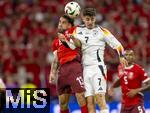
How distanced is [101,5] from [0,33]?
3.88m

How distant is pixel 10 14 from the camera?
25.5 metres

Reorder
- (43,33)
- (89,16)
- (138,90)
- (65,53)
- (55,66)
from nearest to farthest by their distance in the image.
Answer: (89,16) < (65,53) < (55,66) < (138,90) < (43,33)

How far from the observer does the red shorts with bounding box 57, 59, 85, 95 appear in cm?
1472

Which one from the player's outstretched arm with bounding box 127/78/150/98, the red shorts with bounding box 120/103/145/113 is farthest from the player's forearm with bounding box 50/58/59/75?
the red shorts with bounding box 120/103/145/113


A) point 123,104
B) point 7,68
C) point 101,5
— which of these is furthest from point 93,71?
point 101,5

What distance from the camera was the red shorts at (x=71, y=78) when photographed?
579 inches

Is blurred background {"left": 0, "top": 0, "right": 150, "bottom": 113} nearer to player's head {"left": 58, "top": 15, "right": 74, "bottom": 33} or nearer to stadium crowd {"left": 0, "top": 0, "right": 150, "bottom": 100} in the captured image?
stadium crowd {"left": 0, "top": 0, "right": 150, "bottom": 100}

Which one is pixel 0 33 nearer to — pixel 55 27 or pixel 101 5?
pixel 55 27

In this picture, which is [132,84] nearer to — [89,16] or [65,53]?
[65,53]

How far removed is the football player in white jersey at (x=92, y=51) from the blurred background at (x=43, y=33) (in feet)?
17.7

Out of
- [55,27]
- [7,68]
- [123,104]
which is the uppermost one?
[55,27]

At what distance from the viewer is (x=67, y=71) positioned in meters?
14.9

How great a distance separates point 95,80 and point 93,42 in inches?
28.2

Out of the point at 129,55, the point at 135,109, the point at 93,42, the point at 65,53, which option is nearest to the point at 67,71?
the point at 65,53
